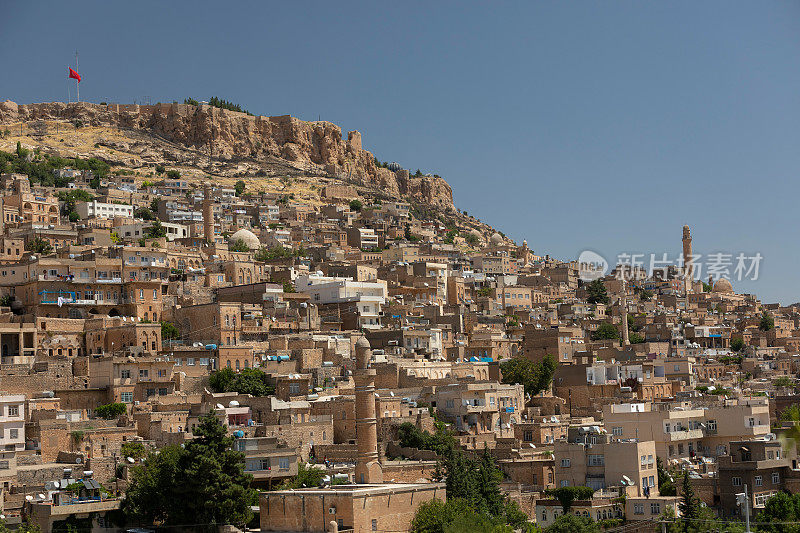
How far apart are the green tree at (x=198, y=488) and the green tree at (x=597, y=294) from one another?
172 feet

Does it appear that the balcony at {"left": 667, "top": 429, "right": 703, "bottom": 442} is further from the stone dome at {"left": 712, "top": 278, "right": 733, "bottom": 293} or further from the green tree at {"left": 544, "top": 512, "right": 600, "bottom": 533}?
the stone dome at {"left": 712, "top": 278, "right": 733, "bottom": 293}

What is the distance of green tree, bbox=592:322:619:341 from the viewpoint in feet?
216

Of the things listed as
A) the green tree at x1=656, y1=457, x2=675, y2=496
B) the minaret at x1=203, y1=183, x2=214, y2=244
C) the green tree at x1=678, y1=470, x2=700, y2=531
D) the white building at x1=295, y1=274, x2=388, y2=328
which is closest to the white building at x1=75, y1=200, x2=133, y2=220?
the minaret at x1=203, y1=183, x2=214, y2=244

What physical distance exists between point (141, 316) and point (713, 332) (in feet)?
124

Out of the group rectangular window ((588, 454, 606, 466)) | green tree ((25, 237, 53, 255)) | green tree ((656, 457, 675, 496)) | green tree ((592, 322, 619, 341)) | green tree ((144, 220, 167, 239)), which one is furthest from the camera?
green tree ((144, 220, 167, 239))

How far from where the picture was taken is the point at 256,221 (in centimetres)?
8269

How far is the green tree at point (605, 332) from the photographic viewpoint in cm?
6569

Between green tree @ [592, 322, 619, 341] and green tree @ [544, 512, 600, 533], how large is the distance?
33796mm

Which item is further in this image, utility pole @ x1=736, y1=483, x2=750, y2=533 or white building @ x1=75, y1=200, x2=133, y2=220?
white building @ x1=75, y1=200, x2=133, y2=220

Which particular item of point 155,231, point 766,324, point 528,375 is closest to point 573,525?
point 528,375

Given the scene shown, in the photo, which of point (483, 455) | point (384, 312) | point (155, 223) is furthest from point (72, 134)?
point (483, 455)

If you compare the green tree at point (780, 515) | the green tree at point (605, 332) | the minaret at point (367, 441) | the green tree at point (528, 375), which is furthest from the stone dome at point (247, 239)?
the green tree at point (780, 515)

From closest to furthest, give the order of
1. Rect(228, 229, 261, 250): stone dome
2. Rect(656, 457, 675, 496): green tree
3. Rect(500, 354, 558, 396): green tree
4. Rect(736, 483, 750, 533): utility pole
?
1. Rect(736, 483, 750, 533): utility pole
2. Rect(656, 457, 675, 496): green tree
3. Rect(500, 354, 558, 396): green tree
4. Rect(228, 229, 261, 250): stone dome

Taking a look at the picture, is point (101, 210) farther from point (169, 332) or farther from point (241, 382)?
point (241, 382)
